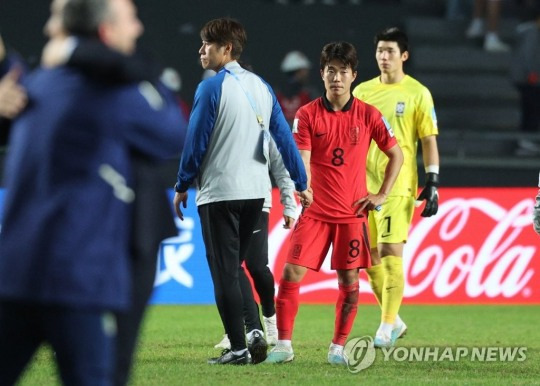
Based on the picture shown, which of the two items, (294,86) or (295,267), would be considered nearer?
(295,267)

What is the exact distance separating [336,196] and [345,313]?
75 cm

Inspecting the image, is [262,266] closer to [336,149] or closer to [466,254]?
[336,149]

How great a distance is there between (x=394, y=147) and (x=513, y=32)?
12121mm

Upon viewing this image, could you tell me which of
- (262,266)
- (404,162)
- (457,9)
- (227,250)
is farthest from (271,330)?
(457,9)

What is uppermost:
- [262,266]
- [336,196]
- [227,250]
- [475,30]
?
[475,30]

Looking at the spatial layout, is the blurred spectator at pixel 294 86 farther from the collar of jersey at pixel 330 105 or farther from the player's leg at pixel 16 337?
the player's leg at pixel 16 337

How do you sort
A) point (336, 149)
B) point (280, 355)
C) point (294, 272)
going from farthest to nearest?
point (336, 149) → point (294, 272) → point (280, 355)

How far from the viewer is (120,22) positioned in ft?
12.2

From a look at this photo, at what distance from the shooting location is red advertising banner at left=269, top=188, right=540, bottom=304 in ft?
41.8

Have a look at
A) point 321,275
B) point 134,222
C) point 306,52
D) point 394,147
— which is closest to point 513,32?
point 306,52

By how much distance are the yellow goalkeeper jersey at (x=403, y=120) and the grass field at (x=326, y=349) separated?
4.03 ft

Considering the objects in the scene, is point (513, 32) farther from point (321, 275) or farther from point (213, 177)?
point (213, 177)

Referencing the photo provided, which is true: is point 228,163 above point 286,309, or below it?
above

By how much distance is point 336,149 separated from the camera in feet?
26.0
